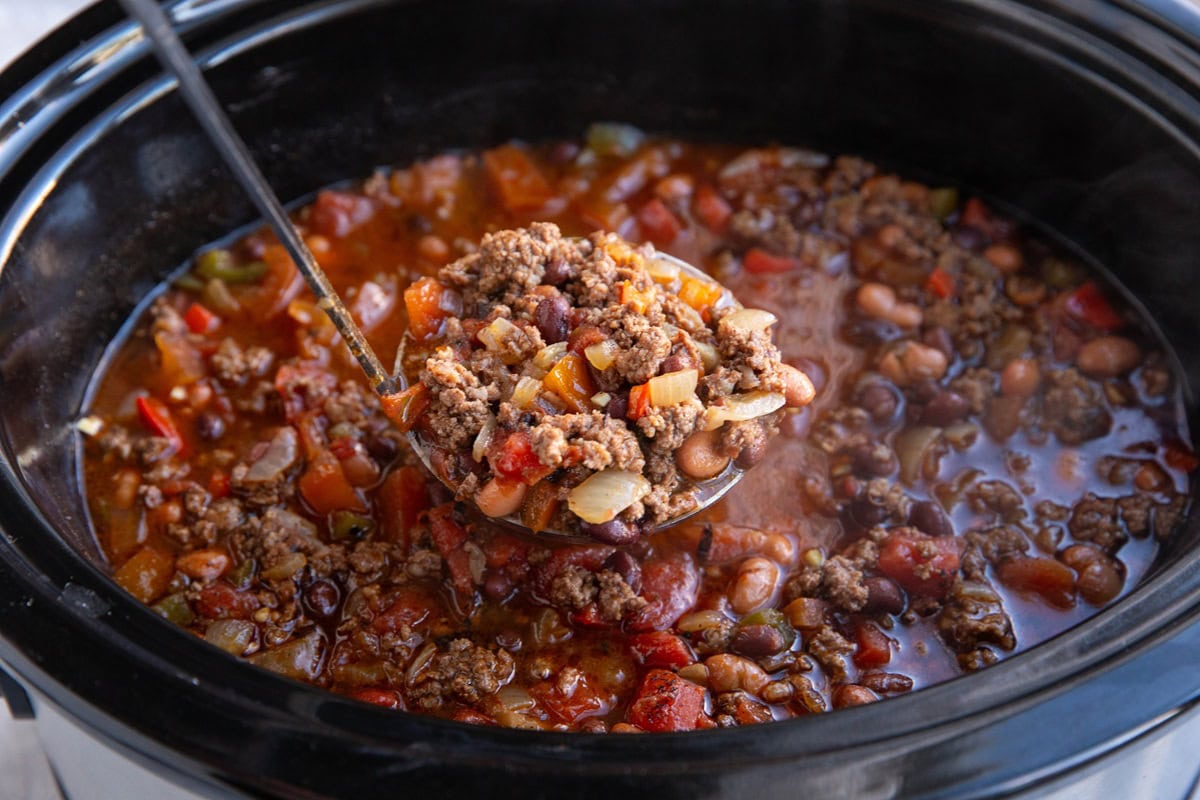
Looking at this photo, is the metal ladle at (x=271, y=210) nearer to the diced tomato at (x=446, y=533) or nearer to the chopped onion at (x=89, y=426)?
the diced tomato at (x=446, y=533)

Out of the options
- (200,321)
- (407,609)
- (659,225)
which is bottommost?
(407,609)

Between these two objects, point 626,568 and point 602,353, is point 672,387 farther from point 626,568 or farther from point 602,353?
point 626,568

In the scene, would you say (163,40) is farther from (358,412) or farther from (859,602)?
(859,602)

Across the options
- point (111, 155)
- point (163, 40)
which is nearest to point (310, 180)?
point (111, 155)

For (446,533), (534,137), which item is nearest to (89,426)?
(446,533)

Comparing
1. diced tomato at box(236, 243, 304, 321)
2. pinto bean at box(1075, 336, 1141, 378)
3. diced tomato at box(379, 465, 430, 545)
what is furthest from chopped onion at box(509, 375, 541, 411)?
pinto bean at box(1075, 336, 1141, 378)

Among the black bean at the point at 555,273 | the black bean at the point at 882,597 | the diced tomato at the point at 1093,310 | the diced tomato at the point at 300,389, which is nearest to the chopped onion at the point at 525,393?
the black bean at the point at 555,273
